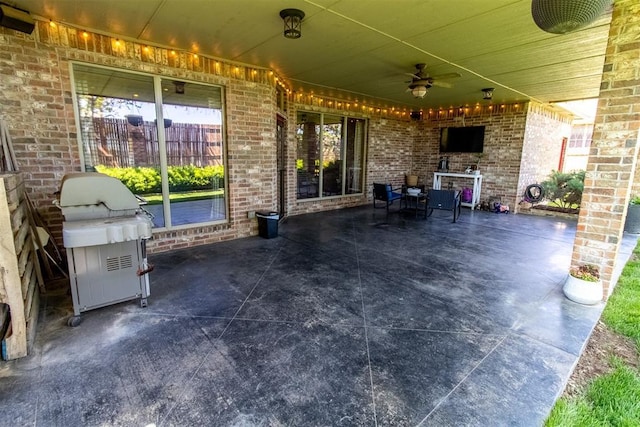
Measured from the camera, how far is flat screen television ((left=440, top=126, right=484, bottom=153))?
8531 mm

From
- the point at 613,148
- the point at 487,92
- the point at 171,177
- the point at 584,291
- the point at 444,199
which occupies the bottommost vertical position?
the point at 584,291

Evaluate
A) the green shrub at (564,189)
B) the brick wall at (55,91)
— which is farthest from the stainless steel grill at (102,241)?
the green shrub at (564,189)

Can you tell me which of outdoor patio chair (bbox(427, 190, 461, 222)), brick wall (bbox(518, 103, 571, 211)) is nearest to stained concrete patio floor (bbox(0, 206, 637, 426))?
outdoor patio chair (bbox(427, 190, 461, 222))

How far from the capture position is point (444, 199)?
6613 millimetres

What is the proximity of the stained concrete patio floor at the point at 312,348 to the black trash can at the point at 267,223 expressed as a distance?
3.51ft

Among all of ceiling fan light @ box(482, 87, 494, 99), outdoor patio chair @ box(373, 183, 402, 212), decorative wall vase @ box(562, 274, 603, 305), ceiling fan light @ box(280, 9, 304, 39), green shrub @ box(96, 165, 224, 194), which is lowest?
decorative wall vase @ box(562, 274, 603, 305)

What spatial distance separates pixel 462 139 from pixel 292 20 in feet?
24.2

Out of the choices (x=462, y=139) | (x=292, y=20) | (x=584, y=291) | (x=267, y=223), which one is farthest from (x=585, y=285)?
(x=462, y=139)

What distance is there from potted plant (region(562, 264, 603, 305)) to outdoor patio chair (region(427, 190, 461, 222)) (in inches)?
136

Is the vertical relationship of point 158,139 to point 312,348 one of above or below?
above

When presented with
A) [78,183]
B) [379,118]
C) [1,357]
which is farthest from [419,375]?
[379,118]

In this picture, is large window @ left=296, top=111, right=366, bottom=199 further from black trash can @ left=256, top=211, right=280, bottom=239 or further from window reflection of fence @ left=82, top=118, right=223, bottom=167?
window reflection of fence @ left=82, top=118, right=223, bottom=167

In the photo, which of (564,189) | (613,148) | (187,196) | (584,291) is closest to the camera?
(613,148)

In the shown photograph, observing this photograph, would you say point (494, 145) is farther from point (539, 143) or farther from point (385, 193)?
point (385, 193)
